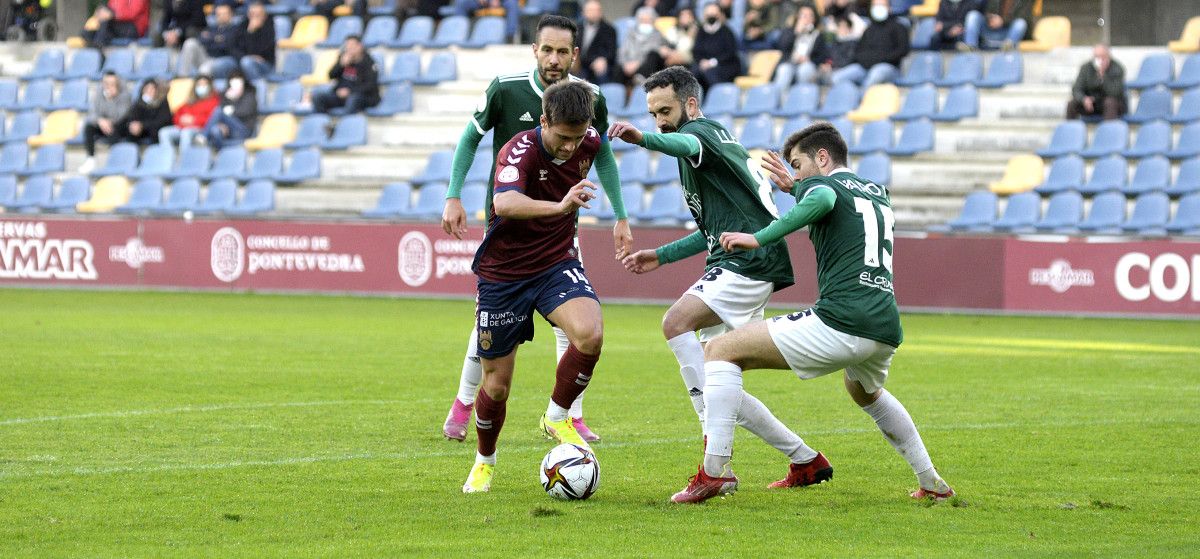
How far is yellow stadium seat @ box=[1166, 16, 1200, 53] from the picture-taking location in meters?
23.1

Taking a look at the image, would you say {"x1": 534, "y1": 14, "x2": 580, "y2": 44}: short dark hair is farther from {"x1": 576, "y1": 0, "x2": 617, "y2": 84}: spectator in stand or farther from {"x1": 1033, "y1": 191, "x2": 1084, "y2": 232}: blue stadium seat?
{"x1": 576, "y1": 0, "x2": 617, "y2": 84}: spectator in stand

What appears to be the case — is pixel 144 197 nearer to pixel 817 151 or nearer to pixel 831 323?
pixel 817 151

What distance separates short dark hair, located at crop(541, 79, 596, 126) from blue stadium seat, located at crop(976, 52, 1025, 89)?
17.8 m

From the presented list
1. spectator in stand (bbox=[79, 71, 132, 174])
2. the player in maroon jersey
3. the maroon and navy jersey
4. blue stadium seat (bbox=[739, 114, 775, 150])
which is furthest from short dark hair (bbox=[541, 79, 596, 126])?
spectator in stand (bbox=[79, 71, 132, 174])

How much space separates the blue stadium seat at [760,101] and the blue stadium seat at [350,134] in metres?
5.93

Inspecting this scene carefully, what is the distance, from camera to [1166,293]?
18156 millimetres

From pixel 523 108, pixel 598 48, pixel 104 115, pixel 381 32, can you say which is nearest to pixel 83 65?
pixel 104 115

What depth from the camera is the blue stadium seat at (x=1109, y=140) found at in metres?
21.5

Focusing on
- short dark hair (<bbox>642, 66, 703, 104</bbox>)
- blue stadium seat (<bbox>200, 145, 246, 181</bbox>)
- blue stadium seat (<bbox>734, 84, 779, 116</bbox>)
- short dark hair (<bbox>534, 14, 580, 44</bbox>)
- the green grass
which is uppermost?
blue stadium seat (<bbox>734, 84, 779, 116</bbox>)

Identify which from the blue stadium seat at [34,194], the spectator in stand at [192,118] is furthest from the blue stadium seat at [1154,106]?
the blue stadium seat at [34,194]

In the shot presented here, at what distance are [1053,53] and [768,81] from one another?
172 inches

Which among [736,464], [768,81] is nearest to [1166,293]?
[768,81]

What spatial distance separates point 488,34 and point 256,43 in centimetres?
410

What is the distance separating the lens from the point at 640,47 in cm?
2461
